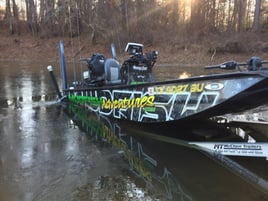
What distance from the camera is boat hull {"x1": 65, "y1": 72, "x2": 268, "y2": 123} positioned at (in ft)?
11.6

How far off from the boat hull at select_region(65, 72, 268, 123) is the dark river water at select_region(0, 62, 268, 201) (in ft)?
1.55

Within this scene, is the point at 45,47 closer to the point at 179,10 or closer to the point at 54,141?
the point at 179,10

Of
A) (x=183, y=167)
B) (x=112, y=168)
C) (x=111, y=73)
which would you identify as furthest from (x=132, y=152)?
(x=111, y=73)

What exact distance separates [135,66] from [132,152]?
1.91 metres

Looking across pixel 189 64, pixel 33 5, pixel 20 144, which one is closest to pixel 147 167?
pixel 20 144

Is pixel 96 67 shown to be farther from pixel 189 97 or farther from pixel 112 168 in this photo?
pixel 112 168

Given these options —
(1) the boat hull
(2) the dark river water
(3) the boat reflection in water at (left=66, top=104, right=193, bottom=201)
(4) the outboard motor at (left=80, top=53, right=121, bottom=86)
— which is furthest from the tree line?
(2) the dark river water

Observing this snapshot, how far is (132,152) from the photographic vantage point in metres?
4.43

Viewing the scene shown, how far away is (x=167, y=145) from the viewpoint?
4.68 metres

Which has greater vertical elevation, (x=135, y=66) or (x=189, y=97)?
(x=135, y=66)

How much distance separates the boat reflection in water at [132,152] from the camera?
3350mm

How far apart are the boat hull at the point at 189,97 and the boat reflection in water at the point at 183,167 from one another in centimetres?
41

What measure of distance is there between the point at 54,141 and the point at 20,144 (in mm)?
514

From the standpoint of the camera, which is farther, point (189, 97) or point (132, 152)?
point (132, 152)
